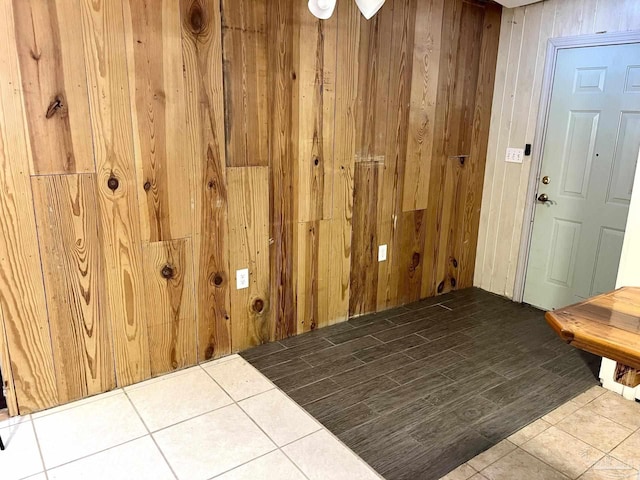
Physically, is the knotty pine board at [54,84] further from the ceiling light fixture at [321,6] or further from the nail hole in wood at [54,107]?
the ceiling light fixture at [321,6]

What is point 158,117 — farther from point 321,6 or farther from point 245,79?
point 321,6

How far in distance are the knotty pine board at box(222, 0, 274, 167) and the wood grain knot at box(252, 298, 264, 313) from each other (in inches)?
35.1

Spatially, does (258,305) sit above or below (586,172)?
below

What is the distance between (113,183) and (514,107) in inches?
125

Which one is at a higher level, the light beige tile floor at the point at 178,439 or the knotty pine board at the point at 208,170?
the knotty pine board at the point at 208,170

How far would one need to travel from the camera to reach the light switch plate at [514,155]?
3.78 metres

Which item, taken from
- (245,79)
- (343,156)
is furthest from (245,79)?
(343,156)

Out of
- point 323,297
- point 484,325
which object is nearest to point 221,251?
point 323,297

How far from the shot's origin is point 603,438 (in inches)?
87.0

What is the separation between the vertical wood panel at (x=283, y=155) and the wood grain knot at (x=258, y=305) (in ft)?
0.30

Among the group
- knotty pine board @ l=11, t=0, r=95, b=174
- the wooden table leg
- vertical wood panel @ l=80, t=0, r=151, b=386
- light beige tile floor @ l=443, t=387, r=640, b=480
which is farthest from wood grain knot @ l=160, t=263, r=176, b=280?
the wooden table leg

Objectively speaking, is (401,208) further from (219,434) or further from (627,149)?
(219,434)

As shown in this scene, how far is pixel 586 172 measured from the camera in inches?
133

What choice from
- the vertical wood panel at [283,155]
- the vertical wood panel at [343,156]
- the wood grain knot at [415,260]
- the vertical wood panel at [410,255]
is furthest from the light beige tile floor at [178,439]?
the wood grain knot at [415,260]
